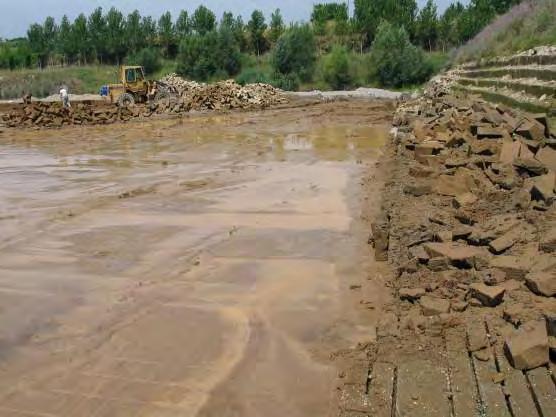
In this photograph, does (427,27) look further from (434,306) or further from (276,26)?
(434,306)

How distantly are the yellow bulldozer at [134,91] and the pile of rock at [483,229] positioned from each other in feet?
71.0

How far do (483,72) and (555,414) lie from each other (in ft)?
62.7

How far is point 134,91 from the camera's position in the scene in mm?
29922

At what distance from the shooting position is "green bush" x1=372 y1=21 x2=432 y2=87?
46000 millimetres

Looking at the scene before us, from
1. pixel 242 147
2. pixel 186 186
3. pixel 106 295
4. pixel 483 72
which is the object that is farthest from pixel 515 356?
pixel 483 72

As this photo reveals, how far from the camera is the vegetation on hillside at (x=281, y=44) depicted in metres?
48.6

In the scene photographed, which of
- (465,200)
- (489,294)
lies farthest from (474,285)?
(465,200)

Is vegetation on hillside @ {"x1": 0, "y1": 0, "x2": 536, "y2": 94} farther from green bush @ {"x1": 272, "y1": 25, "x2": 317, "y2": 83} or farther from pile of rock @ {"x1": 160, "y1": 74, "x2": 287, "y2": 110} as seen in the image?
pile of rock @ {"x1": 160, "y1": 74, "x2": 287, "y2": 110}

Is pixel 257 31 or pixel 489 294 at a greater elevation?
pixel 257 31

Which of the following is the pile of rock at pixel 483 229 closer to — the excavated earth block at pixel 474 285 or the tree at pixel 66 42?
the excavated earth block at pixel 474 285

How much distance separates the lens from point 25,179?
12430mm

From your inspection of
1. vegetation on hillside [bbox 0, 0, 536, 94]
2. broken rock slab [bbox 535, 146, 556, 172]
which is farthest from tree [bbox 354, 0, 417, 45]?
broken rock slab [bbox 535, 146, 556, 172]

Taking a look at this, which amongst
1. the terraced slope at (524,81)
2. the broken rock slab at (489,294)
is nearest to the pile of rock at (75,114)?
the terraced slope at (524,81)

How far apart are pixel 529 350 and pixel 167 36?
73.9 metres
